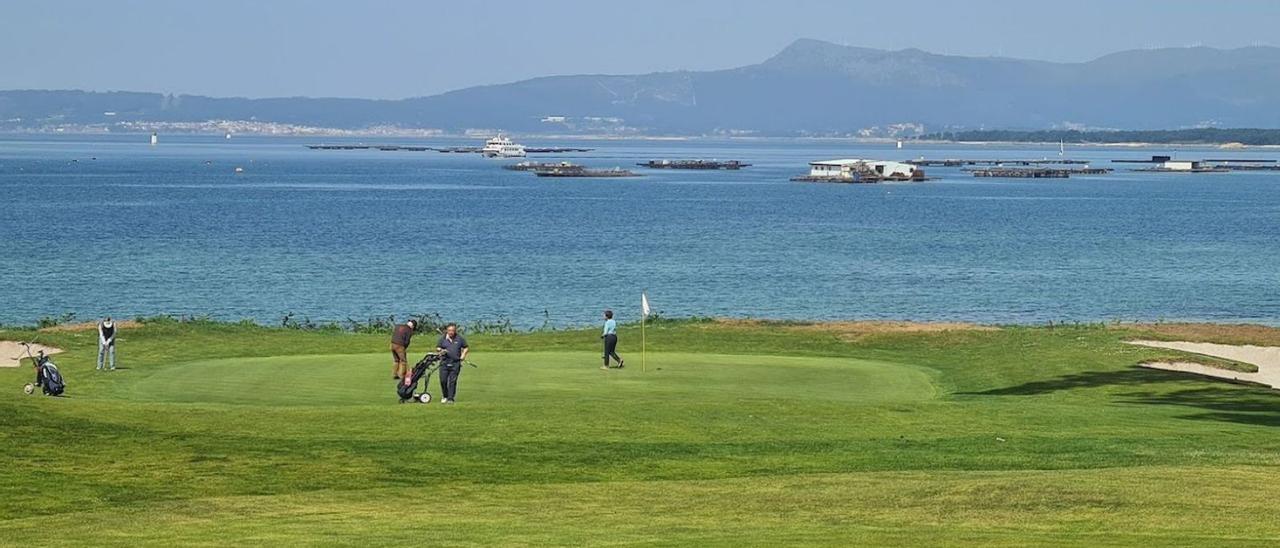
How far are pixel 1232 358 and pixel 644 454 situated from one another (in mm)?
21646

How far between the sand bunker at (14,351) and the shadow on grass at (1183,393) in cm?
1926

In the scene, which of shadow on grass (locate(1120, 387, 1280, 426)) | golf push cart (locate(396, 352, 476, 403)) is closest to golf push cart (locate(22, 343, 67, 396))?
golf push cart (locate(396, 352, 476, 403))

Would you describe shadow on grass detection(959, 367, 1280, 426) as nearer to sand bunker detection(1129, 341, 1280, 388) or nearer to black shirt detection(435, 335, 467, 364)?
sand bunker detection(1129, 341, 1280, 388)

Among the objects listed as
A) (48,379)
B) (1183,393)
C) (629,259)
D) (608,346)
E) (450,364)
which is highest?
(450,364)

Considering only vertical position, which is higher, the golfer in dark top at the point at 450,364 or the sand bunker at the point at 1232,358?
the golfer in dark top at the point at 450,364

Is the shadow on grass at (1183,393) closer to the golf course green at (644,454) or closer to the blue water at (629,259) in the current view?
the golf course green at (644,454)

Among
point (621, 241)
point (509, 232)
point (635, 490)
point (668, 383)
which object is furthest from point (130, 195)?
point (635, 490)

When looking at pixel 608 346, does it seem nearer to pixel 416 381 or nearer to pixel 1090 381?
pixel 416 381

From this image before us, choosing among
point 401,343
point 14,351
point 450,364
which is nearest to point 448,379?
point 450,364

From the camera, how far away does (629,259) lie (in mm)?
94500

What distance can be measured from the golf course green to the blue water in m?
30.9

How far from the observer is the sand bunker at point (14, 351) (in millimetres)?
36969

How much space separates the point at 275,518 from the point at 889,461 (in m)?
8.21

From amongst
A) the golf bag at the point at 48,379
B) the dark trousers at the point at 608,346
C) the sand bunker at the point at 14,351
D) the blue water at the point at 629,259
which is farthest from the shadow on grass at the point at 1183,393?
the blue water at the point at 629,259
